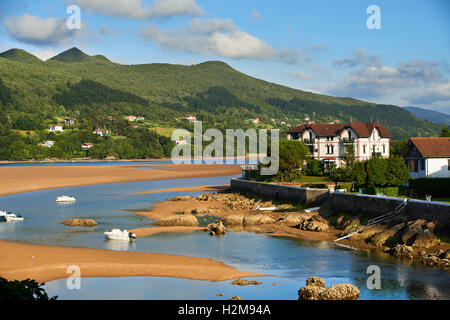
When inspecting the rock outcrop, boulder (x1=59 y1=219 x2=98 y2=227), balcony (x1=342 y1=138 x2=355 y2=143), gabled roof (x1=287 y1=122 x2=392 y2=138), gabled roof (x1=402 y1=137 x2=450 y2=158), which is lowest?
boulder (x1=59 y1=219 x2=98 y2=227)

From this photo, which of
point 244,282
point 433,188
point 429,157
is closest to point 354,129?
point 429,157

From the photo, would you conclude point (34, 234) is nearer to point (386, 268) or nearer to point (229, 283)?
point (229, 283)

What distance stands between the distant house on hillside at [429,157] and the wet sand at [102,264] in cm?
3035

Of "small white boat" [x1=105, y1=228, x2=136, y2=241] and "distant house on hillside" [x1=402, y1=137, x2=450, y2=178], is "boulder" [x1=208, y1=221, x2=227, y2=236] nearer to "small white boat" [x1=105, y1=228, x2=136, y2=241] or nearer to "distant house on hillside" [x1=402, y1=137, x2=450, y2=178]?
"small white boat" [x1=105, y1=228, x2=136, y2=241]

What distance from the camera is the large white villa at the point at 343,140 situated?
7581 cm

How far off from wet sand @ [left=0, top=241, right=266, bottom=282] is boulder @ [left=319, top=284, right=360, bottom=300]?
19.0 feet

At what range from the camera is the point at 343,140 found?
252 ft

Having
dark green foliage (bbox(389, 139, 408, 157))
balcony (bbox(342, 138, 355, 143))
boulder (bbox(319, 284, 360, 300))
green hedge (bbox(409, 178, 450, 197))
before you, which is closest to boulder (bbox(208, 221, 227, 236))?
green hedge (bbox(409, 178, 450, 197))

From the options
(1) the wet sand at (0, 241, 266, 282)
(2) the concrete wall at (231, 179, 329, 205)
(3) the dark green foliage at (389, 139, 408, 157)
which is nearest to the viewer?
(1) the wet sand at (0, 241, 266, 282)

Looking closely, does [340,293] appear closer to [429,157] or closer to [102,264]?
[102,264]

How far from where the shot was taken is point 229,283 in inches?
971

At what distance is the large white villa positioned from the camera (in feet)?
249

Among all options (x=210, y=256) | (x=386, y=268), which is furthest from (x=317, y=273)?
(x=210, y=256)
